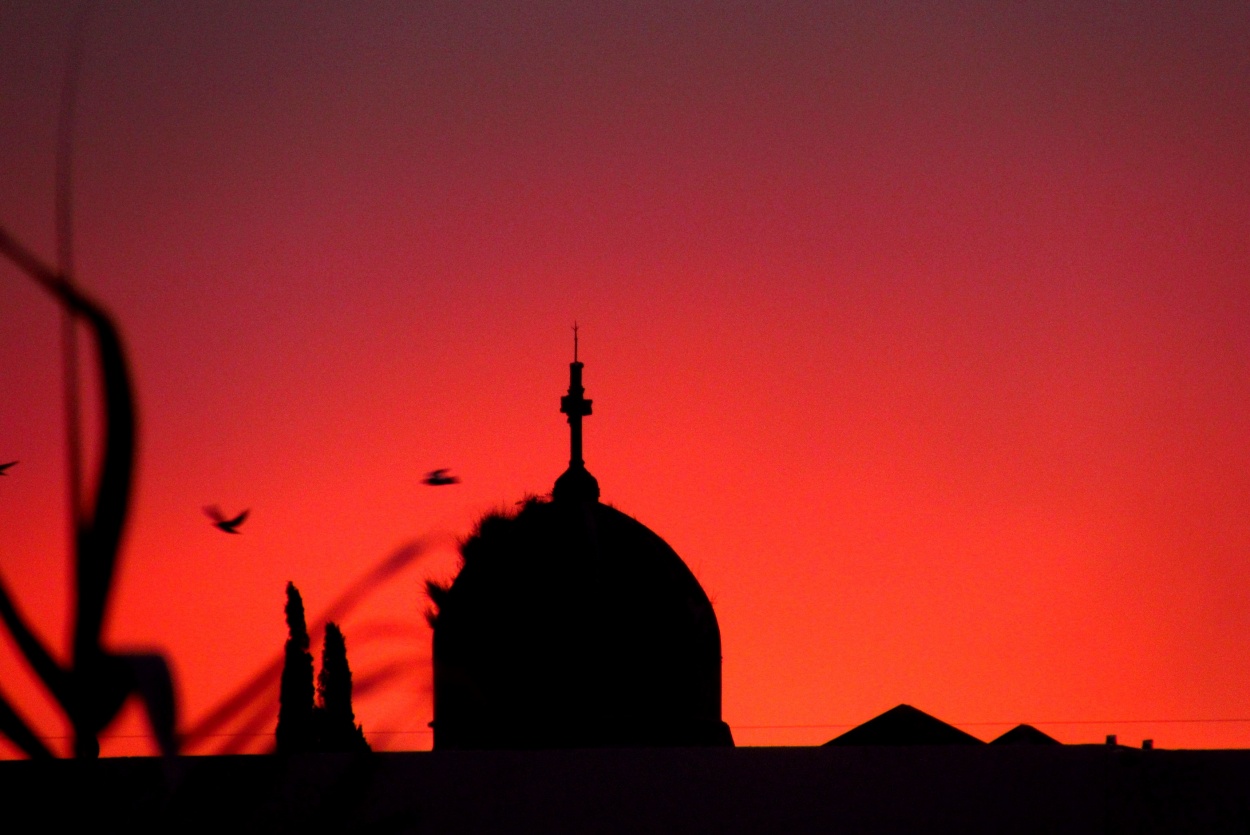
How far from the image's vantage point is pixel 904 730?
Result: 28875 millimetres

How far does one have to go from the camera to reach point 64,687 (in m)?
2.44

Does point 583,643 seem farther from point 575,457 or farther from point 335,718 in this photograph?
point 335,718

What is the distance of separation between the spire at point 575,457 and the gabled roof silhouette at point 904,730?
7123mm

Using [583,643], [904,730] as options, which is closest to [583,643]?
[583,643]

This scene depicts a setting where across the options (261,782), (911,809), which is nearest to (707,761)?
(911,809)

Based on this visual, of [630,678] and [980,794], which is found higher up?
[630,678]

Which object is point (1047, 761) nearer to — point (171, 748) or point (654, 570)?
point (171, 748)

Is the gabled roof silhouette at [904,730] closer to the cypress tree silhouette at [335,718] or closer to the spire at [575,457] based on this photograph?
the spire at [575,457]

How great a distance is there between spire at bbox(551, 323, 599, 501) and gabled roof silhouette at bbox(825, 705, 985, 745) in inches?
280

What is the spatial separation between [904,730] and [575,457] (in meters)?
8.99

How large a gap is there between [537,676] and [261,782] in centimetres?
2729

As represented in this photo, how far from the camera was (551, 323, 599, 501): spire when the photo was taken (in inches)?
1292

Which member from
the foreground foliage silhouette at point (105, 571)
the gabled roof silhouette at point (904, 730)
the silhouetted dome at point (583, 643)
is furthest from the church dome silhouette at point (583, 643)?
the foreground foliage silhouette at point (105, 571)

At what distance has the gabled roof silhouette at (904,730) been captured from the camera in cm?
2845
